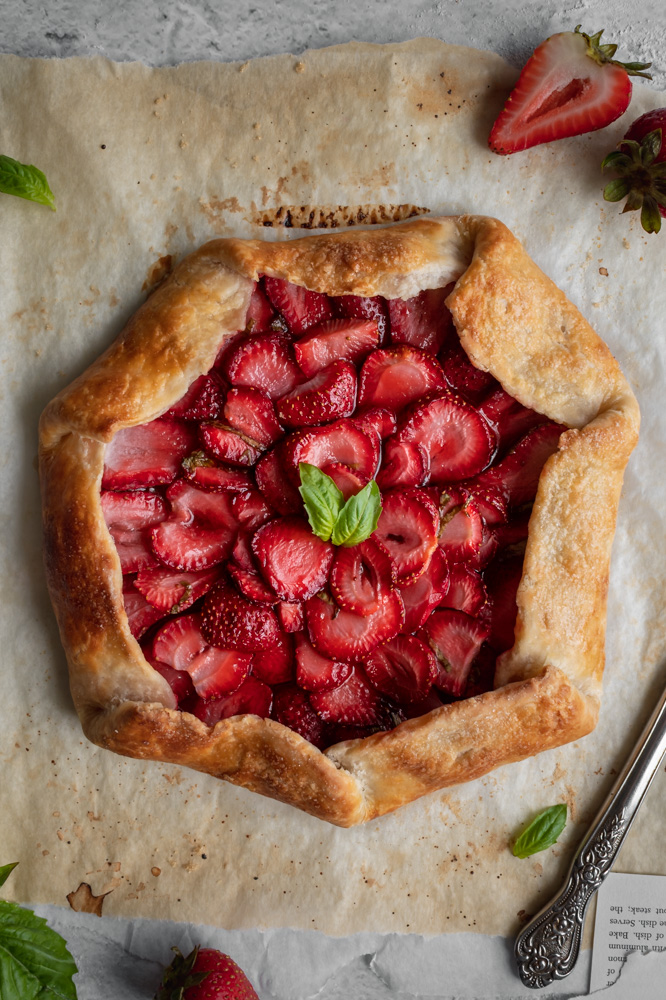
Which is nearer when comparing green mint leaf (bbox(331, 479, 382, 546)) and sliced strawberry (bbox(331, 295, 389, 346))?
green mint leaf (bbox(331, 479, 382, 546))

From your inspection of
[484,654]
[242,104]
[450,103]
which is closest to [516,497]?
[484,654]

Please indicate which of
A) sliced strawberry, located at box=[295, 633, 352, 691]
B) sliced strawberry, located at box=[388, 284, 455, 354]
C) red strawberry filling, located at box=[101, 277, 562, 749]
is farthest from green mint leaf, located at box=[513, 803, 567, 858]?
sliced strawberry, located at box=[388, 284, 455, 354]

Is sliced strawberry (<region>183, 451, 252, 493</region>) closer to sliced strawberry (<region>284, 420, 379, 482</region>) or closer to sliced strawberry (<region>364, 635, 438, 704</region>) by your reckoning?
sliced strawberry (<region>284, 420, 379, 482</region>)

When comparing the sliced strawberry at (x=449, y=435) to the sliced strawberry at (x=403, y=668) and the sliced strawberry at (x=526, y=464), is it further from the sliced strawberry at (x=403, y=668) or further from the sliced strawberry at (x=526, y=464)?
→ the sliced strawberry at (x=403, y=668)

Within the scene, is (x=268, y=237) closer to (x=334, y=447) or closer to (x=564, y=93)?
(x=334, y=447)

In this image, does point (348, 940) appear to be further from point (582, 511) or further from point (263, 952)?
point (582, 511)

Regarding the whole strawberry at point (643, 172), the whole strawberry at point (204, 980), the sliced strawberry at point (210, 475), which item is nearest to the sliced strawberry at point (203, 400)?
the sliced strawberry at point (210, 475)
